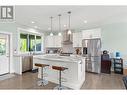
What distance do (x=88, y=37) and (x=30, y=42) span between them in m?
3.77

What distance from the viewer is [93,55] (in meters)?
6.25

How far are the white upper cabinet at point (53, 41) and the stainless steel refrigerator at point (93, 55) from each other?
246 centimetres

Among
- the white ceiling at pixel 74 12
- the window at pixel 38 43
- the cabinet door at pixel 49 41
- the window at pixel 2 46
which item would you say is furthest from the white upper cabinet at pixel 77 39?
the window at pixel 2 46

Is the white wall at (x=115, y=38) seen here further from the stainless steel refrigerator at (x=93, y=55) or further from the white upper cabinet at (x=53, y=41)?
the white upper cabinet at (x=53, y=41)

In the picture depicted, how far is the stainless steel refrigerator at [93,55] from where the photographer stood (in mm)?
6109

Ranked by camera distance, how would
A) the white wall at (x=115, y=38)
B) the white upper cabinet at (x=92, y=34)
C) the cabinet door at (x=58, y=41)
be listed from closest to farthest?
the white wall at (x=115, y=38)
the white upper cabinet at (x=92, y=34)
the cabinet door at (x=58, y=41)

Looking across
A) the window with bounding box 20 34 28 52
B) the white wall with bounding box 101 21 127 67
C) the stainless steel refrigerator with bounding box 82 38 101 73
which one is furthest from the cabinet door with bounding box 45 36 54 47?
the white wall with bounding box 101 21 127 67

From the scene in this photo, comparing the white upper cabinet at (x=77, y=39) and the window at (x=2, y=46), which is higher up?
the white upper cabinet at (x=77, y=39)

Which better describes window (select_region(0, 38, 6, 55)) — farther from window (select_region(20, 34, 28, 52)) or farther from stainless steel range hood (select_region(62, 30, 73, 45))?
stainless steel range hood (select_region(62, 30, 73, 45))

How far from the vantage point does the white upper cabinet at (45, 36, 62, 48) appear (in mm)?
8359

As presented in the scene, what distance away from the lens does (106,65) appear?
20.2ft

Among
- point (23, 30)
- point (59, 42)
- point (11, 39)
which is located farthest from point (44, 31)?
point (11, 39)
